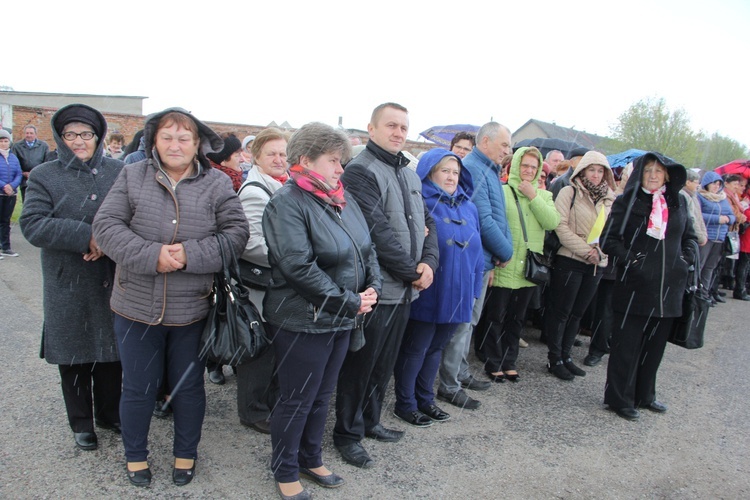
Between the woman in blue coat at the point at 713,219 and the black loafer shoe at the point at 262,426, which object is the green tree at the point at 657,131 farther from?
the black loafer shoe at the point at 262,426

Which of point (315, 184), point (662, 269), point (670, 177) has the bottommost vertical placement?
point (662, 269)

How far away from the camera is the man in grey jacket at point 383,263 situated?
3336 millimetres

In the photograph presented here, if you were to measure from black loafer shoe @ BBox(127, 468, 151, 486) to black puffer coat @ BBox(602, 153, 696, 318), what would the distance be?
377cm

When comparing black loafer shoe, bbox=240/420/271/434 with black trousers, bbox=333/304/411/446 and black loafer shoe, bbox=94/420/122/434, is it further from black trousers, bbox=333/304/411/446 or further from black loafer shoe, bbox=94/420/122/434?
black loafer shoe, bbox=94/420/122/434

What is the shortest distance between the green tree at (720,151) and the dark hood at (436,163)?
66.2 metres

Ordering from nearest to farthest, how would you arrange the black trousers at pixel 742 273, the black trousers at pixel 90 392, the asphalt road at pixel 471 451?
the asphalt road at pixel 471 451, the black trousers at pixel 90 392, the black trousers at pixel 742 273

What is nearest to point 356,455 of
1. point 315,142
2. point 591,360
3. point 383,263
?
point 383,263

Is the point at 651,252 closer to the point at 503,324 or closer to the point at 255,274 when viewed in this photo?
the point at 503,324

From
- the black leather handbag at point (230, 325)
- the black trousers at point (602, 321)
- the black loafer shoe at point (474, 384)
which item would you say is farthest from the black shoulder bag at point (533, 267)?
the black leather handbag at point (230, 325)

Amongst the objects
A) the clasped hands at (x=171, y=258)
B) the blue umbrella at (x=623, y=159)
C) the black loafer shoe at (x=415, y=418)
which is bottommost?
the black loafer shoe at (x=415, y=418)

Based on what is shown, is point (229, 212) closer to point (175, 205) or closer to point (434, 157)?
point (175, 205)

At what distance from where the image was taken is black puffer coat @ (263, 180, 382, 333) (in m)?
2.66

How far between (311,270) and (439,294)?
4.63 feet

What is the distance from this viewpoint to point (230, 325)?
9.11 ft
